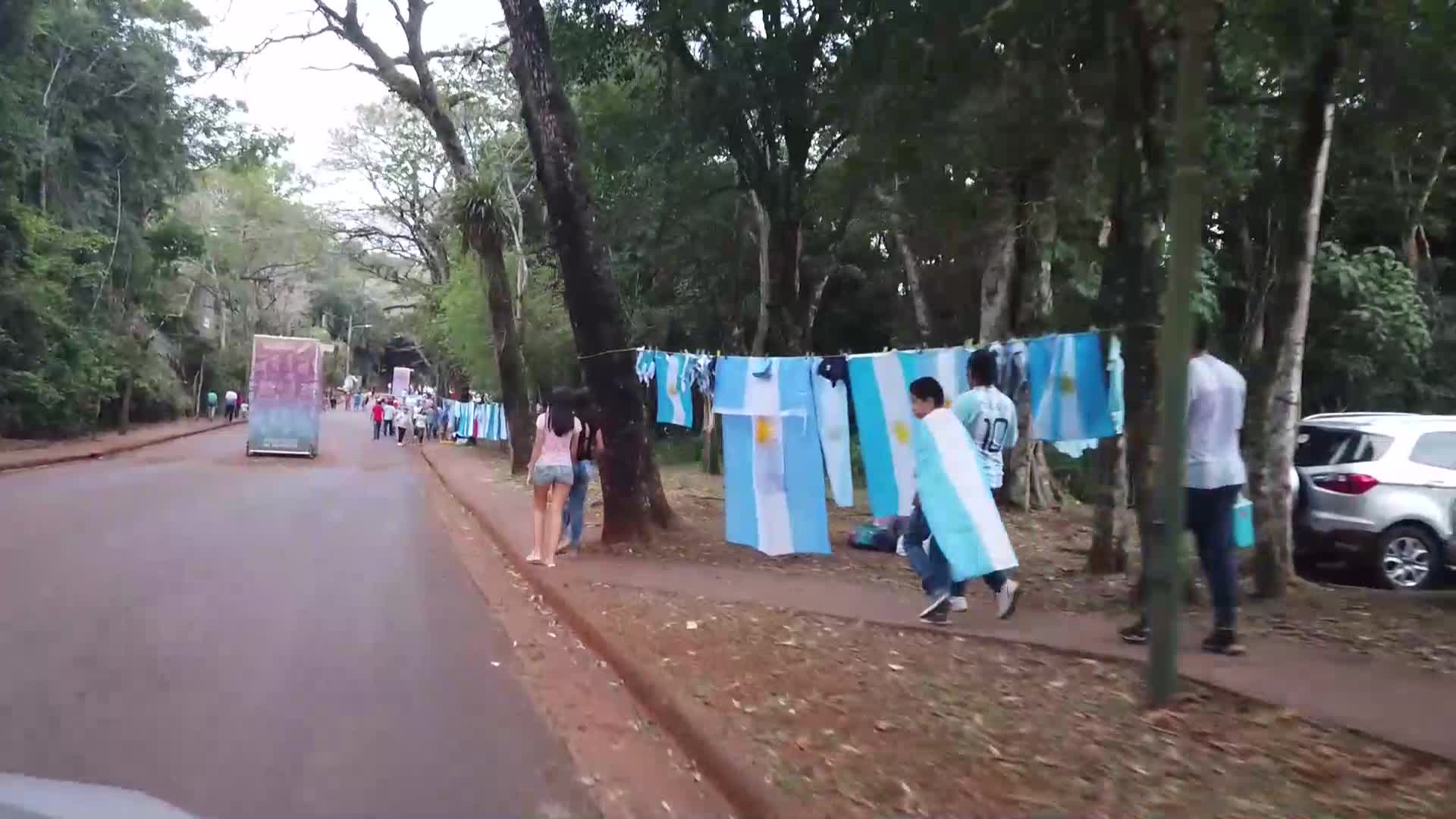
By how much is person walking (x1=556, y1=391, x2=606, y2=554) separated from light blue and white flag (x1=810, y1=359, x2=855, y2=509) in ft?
7.28

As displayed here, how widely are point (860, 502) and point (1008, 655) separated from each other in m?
10.4

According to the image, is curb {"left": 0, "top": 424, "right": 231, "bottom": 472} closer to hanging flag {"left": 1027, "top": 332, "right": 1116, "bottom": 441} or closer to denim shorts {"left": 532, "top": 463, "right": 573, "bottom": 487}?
denim shorts {"left": 532, "top": 463, "right": 573, "bottom": 487}

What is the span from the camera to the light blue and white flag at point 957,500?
8148 millimetres

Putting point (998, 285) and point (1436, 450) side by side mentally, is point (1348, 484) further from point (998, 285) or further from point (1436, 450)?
point (998, 285)

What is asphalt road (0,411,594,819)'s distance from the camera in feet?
17.0

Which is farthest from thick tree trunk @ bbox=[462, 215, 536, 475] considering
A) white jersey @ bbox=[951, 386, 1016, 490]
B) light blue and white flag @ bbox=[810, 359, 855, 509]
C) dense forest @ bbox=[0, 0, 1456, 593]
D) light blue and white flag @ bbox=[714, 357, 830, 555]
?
white jersey @ bbox=[951, 386, 1016, 490]

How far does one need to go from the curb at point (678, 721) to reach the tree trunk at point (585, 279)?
2026 mm

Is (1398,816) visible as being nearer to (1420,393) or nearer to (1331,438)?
(1331,438)

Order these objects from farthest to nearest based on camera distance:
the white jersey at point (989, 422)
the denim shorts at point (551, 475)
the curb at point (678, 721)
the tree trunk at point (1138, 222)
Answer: the denim shorts at point (551, 475), the white jersey at point (989, 422), the tree trunk at point (1138, 222), the curb at point (678, 721)

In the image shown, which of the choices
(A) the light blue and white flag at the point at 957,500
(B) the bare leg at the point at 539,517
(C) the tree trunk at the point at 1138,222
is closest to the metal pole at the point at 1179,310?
A: (C) the tree trunk at the point at 1138,222

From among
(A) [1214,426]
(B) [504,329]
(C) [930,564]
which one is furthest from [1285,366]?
(B) [504,329]

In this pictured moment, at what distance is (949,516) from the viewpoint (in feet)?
27.0

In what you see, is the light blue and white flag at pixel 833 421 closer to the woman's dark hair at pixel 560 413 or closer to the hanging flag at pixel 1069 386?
the hanging flag at pixel 1069 386

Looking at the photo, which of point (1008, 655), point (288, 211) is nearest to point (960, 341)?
point (1008, 655)
